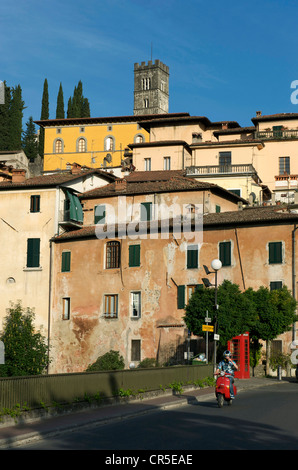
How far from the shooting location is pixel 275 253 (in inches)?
1810

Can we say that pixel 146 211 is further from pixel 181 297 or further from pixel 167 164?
pixel 167 164

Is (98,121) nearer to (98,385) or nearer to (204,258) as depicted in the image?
(204,258)

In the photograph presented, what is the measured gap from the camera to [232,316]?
36.3 metres

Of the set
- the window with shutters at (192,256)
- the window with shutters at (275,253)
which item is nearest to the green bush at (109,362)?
the window with shutters at (192,256)

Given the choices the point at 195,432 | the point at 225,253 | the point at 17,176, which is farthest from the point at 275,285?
the point at 195,432

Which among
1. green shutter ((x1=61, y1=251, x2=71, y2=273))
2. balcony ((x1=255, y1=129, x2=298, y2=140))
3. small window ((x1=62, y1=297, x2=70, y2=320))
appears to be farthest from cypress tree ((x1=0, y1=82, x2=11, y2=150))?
small window ((x1=62, y1=297, x2=70, y2=320))

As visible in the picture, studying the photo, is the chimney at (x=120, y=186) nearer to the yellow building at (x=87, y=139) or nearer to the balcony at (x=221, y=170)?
the balcony at (x=221, y=170)

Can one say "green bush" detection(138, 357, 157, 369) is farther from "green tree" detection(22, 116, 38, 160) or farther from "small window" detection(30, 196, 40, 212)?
"green tree" detection(22, 116, 38, 160)

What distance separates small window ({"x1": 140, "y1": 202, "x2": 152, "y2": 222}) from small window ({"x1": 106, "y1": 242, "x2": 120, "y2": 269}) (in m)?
5.85

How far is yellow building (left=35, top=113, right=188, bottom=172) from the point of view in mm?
98812

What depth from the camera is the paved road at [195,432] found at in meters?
13.1

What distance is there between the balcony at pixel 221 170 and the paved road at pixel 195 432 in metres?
45.4
